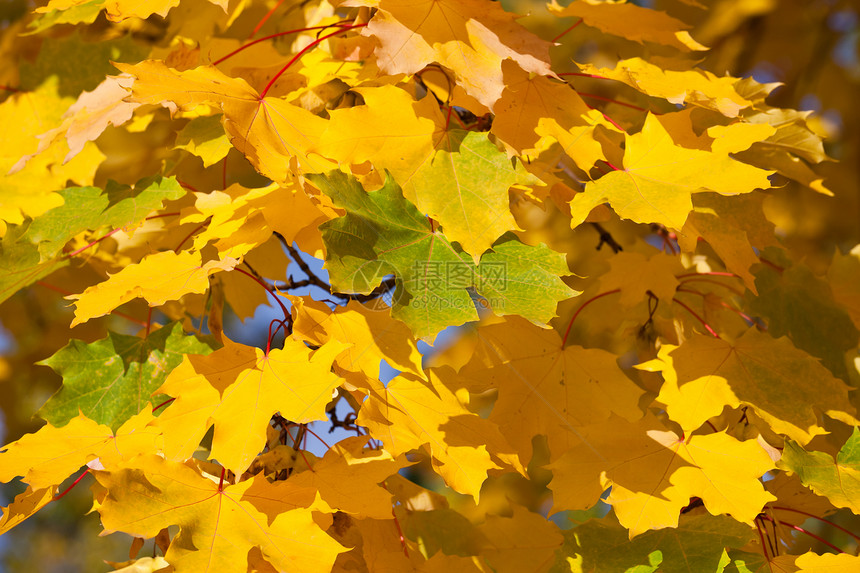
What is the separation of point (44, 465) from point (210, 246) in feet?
1.19

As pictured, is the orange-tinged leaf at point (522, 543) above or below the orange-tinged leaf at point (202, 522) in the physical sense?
below

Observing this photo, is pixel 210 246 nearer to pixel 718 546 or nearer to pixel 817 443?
pixel 718 546

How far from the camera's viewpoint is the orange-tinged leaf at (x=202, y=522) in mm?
839

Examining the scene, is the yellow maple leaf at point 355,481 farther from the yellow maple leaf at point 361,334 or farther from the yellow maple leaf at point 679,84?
the yellow maple leaf at point 679,84

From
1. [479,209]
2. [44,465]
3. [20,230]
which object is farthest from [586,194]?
[20,230]

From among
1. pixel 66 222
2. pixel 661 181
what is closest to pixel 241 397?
pixel 66 222

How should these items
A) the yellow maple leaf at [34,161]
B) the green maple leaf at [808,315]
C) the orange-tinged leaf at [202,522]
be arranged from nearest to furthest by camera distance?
the orange-tinged leaf at [202,522] → the yellow maple leaf at [34,161] → the green maple leaf at [808,315]

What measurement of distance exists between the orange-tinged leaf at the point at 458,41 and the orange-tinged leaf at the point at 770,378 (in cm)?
49

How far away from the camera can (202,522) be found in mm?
863

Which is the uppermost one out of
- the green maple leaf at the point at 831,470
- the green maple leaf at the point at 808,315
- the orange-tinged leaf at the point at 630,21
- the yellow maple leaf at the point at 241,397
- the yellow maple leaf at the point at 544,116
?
the orange-tinged leaf at the point at 630,21

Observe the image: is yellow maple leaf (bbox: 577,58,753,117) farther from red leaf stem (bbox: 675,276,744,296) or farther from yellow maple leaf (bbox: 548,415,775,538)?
yellow maple leaf (bbox: 548,415,775,538)

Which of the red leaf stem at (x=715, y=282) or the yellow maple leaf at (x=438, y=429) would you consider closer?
the yellow maple leaf at (x=438, y=429)

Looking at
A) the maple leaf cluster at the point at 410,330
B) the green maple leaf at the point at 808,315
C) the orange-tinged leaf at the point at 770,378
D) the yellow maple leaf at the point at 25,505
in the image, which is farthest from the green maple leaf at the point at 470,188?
the green maple leaf at the point at 808,315

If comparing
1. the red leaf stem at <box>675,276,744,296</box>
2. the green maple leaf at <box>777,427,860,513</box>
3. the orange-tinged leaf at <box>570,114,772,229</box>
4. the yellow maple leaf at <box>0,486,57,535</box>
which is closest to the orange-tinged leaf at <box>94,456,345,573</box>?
the yellow maple leaf at <box>0,486,57,535</box>
